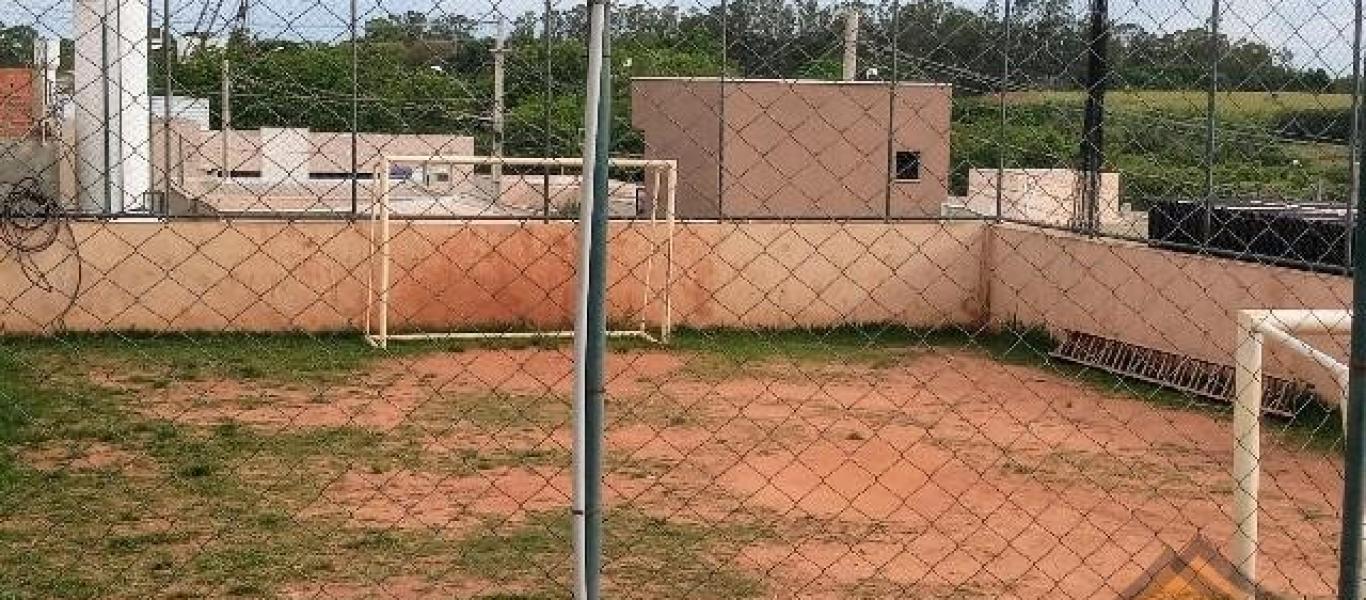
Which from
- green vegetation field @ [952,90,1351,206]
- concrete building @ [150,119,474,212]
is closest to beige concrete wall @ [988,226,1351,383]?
green vegetation field @ [952,90,1351,206]

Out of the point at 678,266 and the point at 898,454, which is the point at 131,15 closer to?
the point at 678,266

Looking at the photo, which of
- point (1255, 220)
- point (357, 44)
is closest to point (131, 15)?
point (357, 44)

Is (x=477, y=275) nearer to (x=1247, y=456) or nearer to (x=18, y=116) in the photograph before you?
(x=18, y=116)

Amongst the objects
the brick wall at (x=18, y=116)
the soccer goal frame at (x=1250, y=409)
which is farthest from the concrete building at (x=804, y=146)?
the soccer goal frame at (x=1250, y=409)

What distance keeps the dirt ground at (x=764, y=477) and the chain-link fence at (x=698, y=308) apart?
0.03 meters

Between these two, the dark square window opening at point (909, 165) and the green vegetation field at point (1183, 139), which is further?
the dark square window opening at point (909, 165)

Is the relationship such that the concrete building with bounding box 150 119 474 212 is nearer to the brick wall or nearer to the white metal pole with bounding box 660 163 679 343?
the brick wall

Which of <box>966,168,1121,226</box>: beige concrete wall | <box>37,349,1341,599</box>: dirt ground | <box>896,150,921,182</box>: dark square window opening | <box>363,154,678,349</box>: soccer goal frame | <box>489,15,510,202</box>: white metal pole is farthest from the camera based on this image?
<box>896,150,921,182</box>: dark square window opening

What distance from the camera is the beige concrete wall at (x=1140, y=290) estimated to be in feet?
31.2

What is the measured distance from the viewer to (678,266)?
1209 centimetres

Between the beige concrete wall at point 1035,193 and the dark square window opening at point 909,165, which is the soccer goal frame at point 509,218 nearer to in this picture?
the dark square window opening at point 909,165

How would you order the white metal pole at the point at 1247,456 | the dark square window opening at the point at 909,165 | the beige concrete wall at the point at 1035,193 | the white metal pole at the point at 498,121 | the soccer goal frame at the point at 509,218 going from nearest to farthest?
the white metal pole at the point at 1247,456
the white metal pole at the point at 498,121
the soccer goal frame at the point at 509,218
the beige concrete wall at the point at 1035,193
the dark square window opening at the point at 909,165

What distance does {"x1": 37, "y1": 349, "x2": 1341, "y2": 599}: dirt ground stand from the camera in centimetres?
541

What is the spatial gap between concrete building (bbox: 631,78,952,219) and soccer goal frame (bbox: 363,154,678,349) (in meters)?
0.74
